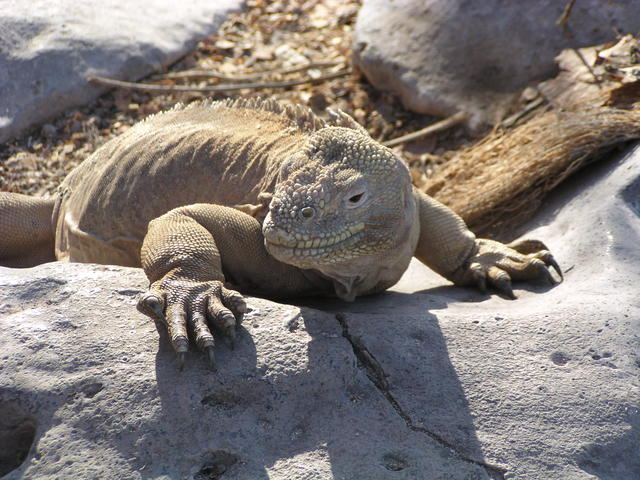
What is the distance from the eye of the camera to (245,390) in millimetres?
3240

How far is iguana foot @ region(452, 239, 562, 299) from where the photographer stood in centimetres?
455

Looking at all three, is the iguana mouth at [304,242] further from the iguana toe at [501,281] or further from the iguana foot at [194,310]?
the iguana toe at [501,281]

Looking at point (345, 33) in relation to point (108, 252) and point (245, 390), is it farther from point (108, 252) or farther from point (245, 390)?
point (245, 390)

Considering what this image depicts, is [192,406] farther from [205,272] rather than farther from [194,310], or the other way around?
[205,272]

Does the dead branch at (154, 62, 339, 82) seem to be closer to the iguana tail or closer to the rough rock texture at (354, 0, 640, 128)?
the rough rock texture at (354, 0, 640, 128)

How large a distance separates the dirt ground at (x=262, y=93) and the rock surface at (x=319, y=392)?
3.84 m

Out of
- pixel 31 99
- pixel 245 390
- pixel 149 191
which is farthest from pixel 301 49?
pixel 245 390

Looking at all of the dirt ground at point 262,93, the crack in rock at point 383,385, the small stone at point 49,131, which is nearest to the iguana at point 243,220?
the crack in rock at point 383,385

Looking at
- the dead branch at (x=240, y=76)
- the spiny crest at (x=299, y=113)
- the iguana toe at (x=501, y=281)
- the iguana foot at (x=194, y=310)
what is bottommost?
the dead branch at (x=240, y=76)

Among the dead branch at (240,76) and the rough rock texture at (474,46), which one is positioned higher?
the rough rock texture at (474,46)

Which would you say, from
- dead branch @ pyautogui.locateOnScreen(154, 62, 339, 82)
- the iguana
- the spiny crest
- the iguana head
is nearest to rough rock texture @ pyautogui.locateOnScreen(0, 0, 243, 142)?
dead branch @ pyautogui.locateOnScreen(154, 62, 339, 82)

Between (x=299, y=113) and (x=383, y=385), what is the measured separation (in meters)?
2.13

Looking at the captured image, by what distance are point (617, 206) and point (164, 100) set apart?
5.15m

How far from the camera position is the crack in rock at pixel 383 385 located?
304 centimetres
